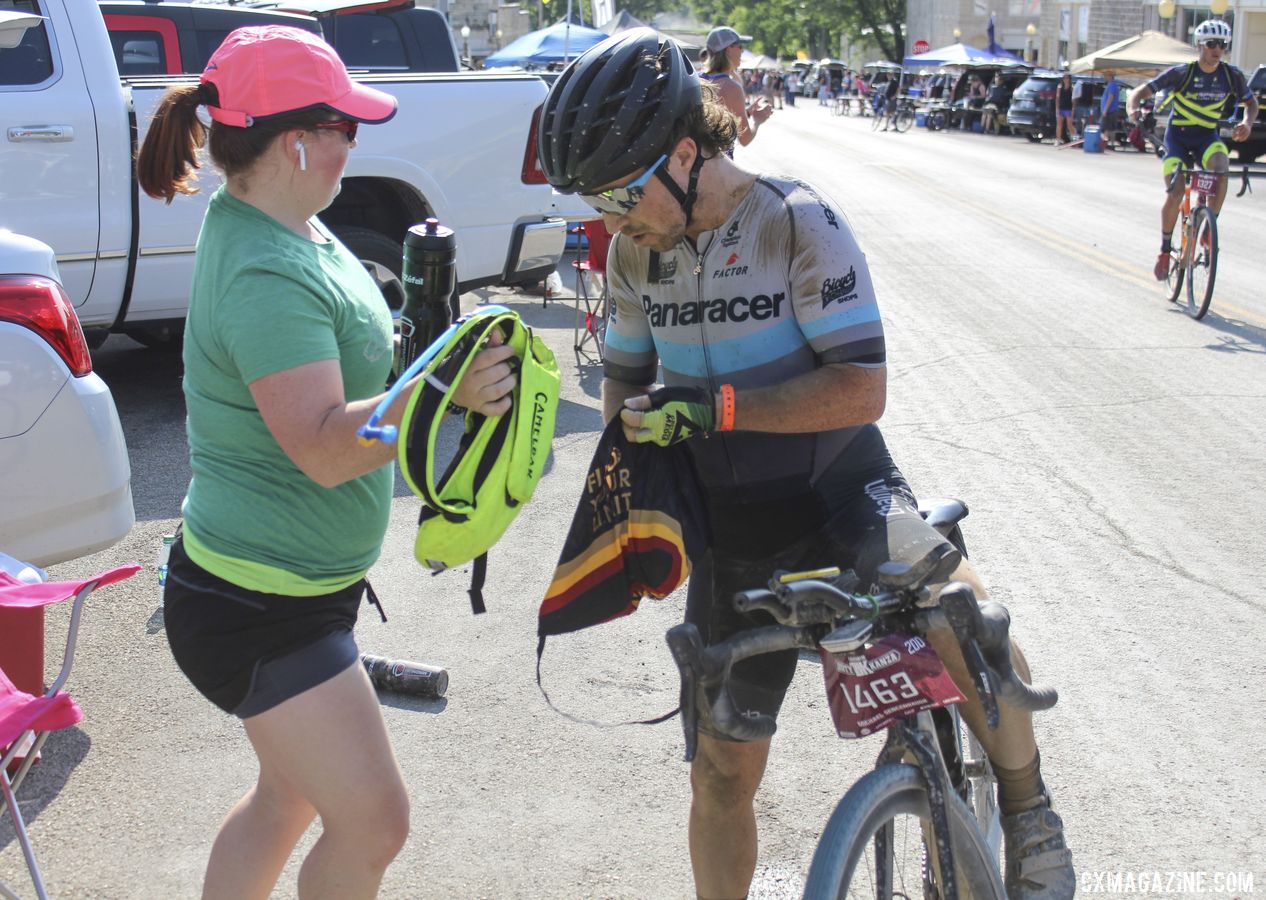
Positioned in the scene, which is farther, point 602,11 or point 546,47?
point 546,47

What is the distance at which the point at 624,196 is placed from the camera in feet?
8.74

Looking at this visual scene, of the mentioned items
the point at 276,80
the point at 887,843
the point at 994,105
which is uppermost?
the point at 276,80

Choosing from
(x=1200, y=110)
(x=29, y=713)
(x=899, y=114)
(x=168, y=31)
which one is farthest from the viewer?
(x=899, y=114)

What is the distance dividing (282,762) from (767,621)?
105 cm

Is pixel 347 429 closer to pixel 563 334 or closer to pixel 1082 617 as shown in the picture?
pixel 1082 617

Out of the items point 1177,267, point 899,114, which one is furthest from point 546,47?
point 899,114

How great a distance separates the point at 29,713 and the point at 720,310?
1659mm

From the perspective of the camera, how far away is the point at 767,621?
9.54 feet

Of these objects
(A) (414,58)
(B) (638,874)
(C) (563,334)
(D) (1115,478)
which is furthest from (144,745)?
(A) (414,58)

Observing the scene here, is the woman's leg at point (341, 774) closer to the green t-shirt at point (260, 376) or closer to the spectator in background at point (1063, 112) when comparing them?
the green t-shirt at point (260, 376)

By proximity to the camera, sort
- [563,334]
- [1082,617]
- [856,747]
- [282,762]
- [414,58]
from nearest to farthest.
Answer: [282,762] < [856,747] < [1082,617] < [563,334] < [414,58]

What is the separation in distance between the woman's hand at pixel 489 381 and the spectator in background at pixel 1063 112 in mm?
37254

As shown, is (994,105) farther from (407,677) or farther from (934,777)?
(934,777)

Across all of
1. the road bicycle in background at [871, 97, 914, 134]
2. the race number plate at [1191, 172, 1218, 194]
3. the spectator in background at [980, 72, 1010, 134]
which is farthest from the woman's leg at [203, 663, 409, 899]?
the road bicycle in background at [871, 97, 914, 134]
